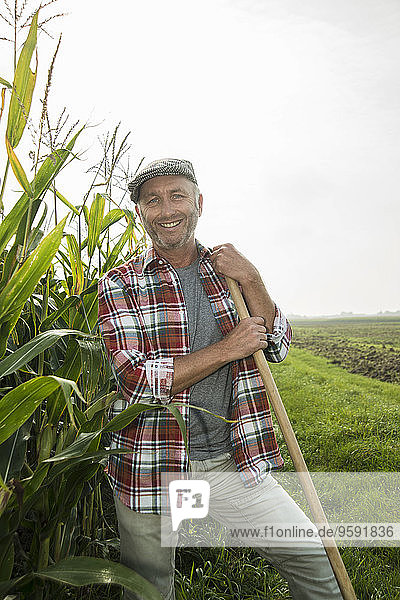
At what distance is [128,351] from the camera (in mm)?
1258

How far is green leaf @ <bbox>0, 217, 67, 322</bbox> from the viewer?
0.89m

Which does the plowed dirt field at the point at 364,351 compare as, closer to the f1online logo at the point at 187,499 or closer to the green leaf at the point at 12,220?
the f1online logo at the point at 187,499

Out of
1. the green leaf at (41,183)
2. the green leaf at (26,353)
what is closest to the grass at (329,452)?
the green leaf at (26,353)

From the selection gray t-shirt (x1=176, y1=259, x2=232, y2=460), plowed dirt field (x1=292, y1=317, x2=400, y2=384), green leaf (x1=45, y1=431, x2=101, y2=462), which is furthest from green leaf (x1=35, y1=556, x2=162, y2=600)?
plowed dirt field (x1=292, y1=317, x2=400, y2=384)

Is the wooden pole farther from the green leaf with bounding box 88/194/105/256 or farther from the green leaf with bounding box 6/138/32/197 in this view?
the green leaf with bounding box 6/138/32/197

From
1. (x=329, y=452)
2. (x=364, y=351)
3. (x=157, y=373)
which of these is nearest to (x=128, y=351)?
(x=157, y=373)

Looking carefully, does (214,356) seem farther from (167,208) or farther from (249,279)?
(167,208)

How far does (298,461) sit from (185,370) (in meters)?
0.38

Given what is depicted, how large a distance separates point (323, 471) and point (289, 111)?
1455cm

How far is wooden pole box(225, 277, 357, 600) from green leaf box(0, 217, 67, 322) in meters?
0.60

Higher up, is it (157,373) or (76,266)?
(76,266)

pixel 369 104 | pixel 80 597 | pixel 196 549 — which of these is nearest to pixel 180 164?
pixel 80 597

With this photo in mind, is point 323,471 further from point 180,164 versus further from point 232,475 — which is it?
point 180,164

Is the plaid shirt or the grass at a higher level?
the plaid shirt
